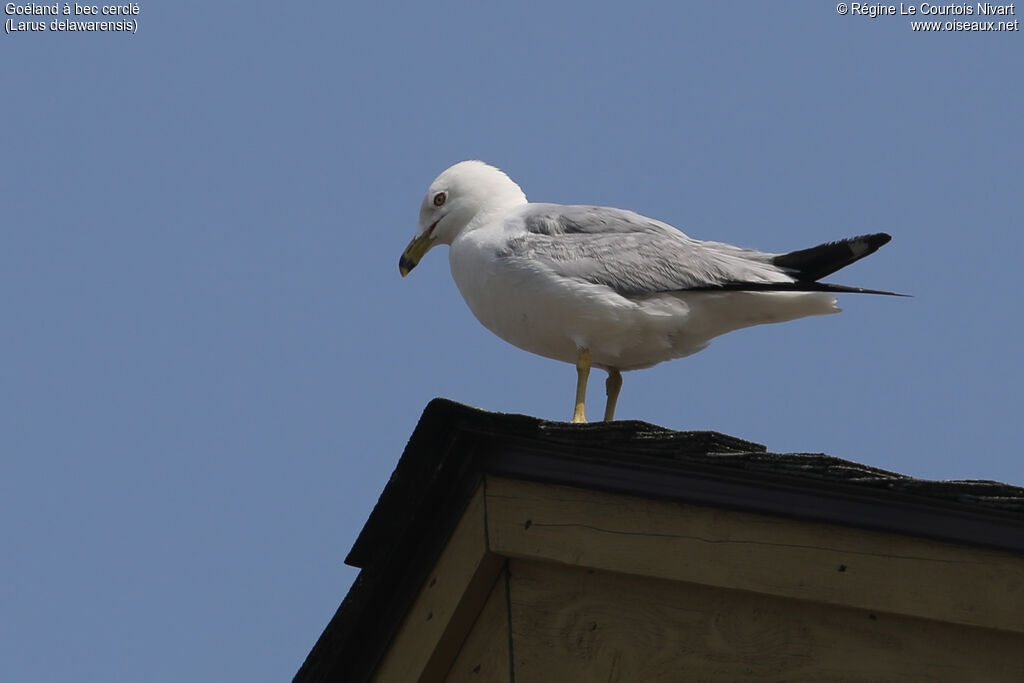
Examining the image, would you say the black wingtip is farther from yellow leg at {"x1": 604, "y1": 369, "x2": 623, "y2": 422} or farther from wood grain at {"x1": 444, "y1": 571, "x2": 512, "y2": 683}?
wood grain at {"x1": 444, "y1": 571, "x2": 512, "y2": 683}

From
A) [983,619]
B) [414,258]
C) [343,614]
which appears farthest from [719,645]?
[414,258]

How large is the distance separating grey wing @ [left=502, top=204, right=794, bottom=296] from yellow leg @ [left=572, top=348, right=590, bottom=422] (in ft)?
1.31

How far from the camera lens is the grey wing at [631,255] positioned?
7055mm

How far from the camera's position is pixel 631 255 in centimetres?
721

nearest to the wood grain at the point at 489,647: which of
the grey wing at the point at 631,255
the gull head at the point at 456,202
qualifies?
the grey wing at the point at 631,255

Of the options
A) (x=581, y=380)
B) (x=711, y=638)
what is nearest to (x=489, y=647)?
(x=711, y=638)

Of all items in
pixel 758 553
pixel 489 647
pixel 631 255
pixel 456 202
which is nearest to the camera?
pixel 758 553

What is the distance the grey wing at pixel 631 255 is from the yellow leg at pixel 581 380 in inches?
15.7

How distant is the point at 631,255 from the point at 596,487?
2.12 metres

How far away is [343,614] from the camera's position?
5.89m

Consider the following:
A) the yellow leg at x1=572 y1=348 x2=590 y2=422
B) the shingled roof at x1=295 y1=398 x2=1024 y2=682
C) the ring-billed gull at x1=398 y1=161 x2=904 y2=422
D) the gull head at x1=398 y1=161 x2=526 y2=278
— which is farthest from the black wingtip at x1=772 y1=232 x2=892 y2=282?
the shingled roof at x1=295 y1=398 x2=1024 y2=682

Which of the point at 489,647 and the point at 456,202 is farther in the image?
the point at 456,202

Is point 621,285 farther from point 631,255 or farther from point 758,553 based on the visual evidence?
point 758,553

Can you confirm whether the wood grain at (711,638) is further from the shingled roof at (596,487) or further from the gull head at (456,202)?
the gull head at (456,202)
